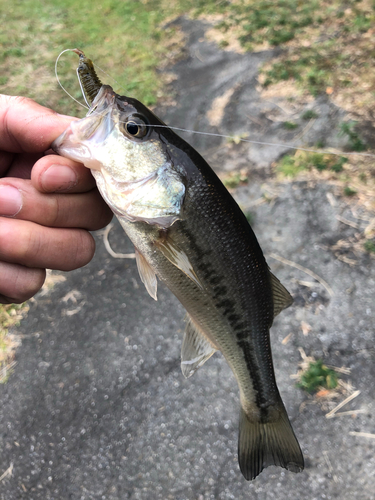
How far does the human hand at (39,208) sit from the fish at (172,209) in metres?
0.13

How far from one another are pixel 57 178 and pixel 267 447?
5.93 ft

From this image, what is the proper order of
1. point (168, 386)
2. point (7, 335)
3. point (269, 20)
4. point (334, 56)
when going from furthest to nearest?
point (269, 20)
point (334, 56)
point (7, 335)
point (168, 386)

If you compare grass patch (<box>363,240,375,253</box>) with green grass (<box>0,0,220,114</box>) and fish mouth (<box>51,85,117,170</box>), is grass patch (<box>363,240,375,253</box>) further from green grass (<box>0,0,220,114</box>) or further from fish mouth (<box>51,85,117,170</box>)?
green grass (<box>0,0,220,114</box>)

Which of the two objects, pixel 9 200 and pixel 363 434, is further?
pixel 363 434

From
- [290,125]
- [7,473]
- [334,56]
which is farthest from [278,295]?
[334,56]

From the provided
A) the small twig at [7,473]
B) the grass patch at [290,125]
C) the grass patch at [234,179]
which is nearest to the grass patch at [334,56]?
the grass patch at [290,125]

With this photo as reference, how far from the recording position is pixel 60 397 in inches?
120

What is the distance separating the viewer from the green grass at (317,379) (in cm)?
278

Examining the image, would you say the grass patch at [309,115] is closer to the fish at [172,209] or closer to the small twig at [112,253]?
the small twig at [112,253]

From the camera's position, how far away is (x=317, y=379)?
2.78m

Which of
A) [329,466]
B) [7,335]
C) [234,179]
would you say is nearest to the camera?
[329,466]

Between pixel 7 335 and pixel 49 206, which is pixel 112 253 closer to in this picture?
pixel 7 335

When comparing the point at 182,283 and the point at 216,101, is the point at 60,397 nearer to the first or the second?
the point at 182,283

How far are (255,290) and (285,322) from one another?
1.55 metres
